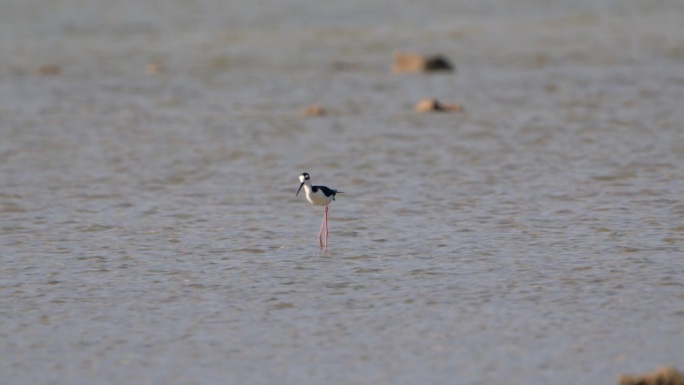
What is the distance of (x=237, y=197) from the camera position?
16500 mm

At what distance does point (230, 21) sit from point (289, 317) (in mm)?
33346

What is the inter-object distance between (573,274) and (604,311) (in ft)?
4.40

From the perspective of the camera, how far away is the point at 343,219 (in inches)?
596

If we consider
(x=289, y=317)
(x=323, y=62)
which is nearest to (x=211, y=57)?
(x=323, y=62)

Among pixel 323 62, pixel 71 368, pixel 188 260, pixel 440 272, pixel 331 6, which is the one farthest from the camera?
pixel 331 6

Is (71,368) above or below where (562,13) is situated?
below

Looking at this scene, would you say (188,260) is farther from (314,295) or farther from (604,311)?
(604,311)

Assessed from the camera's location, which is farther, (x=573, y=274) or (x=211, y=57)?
(x=211, y=57)

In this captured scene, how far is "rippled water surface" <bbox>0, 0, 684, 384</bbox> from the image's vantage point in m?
9.72

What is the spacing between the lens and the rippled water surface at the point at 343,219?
972 centimetres

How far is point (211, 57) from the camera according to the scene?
3322 centimetres

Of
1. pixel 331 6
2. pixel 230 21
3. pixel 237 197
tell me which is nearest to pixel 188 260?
pixel 237 197

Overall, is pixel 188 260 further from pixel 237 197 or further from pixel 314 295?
pixel 237 197

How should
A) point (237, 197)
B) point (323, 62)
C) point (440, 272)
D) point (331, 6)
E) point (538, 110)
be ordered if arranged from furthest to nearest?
point (331, 6) → point (323, 62) → point (538, 110) → point (237, 197) → point (440, 272)
